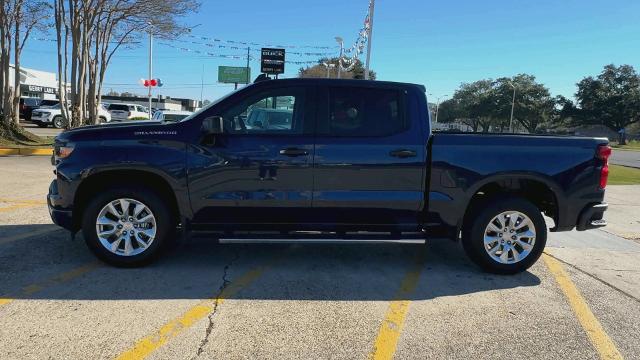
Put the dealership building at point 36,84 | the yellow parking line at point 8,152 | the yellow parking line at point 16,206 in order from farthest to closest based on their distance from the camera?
the dealership building at point 36,84 → the yellow parking line at point 8,152 → the yellow parking line at point 16,206

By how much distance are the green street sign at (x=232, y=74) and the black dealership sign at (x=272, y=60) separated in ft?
60.7

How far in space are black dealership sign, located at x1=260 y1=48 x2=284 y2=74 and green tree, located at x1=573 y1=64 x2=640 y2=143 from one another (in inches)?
2659

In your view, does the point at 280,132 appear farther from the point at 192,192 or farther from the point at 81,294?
the point at 81,294

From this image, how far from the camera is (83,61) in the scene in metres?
18.9

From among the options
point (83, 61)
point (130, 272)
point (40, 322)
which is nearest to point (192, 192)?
point (130, 272)

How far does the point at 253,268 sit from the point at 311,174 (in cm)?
119

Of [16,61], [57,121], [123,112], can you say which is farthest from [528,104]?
[16,61]

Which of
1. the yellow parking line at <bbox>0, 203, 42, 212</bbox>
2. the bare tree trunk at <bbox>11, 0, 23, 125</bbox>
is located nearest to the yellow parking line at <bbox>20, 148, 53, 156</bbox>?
the bare tree trunk at <bbox>11, 0, 23, 125</bbox>

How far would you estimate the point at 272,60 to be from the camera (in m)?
34.1

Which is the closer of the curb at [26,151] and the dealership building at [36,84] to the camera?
the curb at [26,151]

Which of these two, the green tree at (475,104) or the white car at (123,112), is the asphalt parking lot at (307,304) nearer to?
the white car at (123,112)

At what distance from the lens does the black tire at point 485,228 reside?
17.1 feet

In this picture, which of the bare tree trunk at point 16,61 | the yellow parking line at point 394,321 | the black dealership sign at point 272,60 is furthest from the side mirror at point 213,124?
the black dealership sign at point 272,60

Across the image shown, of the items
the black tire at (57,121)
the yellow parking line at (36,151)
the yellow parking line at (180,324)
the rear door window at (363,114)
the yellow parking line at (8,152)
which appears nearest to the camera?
the yellow parking line at (180,324)
